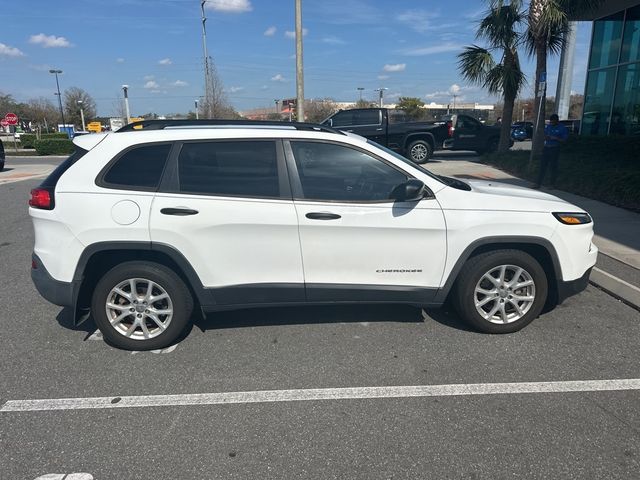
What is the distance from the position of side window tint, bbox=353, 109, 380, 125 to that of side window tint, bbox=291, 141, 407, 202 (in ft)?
43.4

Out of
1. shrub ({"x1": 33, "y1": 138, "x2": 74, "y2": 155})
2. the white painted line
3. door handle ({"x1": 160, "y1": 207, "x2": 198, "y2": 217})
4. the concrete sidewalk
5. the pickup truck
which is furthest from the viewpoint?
shrub ({"x1": 33, "y1": 138, "x2": 74, "y2": 155})

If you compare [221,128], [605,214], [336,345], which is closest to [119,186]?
[221,128]

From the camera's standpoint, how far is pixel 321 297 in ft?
12.6

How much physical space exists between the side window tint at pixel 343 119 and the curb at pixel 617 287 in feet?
40.1

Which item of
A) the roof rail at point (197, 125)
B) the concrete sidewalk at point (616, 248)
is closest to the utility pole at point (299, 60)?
the concrete sidewalk at point (616, 248)

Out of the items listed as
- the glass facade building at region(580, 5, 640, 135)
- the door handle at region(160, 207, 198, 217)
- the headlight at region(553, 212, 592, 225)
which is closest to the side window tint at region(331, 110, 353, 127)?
the glass facade building at region(580, 5, 640, 135)

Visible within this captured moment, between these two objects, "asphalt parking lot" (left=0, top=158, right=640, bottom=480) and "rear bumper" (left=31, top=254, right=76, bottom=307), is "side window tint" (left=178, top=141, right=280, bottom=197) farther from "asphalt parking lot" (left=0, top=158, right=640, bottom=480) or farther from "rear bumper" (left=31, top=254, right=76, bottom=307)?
"asphalt parking lot" (left=0, top=158, right=640, bottom=480)

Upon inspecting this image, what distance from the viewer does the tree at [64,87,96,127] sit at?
212 feet

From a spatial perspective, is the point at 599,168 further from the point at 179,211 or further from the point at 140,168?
the point at 140,168

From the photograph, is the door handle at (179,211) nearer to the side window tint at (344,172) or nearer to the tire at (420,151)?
the side window tint at (344,172)

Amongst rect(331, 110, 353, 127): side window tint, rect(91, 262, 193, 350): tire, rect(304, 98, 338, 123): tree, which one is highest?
rect(304, 98, 338, 123): tree

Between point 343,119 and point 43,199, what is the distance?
13954 mm

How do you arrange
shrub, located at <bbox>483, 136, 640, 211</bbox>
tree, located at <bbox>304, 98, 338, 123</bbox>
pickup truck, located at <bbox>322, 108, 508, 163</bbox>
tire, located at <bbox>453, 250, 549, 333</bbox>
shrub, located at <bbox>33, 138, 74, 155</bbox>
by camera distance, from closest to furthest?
tire, located at <bbox>453, 250, 549, 333</bbox>
shrub, located at <bbox>483, 136, 640, 211</bbox>
pickup truck, located at <bbox>322, 108, 508, 163</bbox>
shrub, located at <bbox>33, 138, 74, 155</bbox>
tree, located at <bbox>304, 98, 338, 123</bbox>

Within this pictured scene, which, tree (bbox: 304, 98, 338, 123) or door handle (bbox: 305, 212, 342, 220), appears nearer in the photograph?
door handle (bbox: 305, 212, 342, 220)
